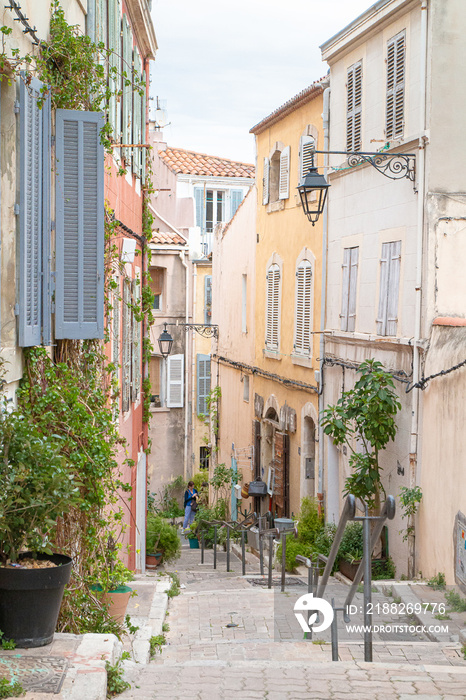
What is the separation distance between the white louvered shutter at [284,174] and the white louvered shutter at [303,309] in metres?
2.03

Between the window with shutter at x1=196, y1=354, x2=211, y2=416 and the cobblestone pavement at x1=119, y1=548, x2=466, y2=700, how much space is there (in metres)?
17.0

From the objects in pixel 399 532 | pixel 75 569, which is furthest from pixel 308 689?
pixel 399 532

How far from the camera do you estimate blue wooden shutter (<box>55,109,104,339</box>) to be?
22.2ft

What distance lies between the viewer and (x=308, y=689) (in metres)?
5.35

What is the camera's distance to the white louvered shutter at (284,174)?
61.7 feet

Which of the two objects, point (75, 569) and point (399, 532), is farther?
point (399, 532)

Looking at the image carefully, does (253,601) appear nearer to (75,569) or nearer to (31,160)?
(75,569)

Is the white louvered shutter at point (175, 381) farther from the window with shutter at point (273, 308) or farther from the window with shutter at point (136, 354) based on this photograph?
the window with shutter at point (136, 354)

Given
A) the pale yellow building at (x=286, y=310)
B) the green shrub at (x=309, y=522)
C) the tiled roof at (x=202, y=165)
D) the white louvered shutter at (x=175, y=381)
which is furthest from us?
the tiled roof at (x=202, y=165)

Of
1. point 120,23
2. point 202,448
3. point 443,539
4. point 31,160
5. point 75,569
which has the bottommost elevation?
point 202,448

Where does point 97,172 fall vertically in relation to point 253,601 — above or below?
above

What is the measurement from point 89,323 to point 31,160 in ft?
4.76

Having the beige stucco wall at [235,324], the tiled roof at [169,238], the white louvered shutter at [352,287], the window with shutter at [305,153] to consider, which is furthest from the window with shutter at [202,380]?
the white louvered shutter at [352,287]

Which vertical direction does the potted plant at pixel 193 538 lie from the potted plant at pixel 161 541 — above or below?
below
